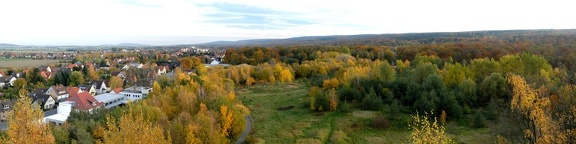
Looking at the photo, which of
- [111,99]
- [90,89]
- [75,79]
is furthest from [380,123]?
[75,79]

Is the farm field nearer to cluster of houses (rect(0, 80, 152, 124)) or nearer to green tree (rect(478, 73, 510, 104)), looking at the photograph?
cluster of houses (rect(0, 80, 152, 124))

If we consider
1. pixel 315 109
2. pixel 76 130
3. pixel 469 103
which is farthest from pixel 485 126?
pixel 76 130

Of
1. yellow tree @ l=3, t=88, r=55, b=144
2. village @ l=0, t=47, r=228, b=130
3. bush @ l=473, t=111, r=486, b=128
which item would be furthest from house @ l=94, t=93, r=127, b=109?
bush @ l=473, t=111, r=486, b=128

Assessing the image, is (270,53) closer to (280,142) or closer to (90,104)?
(90,104)

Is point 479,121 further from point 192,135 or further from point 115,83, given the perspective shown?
point 115,83

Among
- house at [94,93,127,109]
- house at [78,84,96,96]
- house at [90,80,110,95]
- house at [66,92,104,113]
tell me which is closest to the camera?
house at [66,92,104,113]
